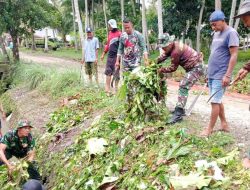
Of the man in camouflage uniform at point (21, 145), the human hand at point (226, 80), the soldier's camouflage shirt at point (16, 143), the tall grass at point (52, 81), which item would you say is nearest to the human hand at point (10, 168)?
the man in camouflage uniform at point (21, 145)

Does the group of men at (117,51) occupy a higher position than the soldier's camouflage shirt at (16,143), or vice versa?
the group of men at (117,51)

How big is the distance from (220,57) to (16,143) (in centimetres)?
386

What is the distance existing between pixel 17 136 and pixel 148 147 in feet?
8.47

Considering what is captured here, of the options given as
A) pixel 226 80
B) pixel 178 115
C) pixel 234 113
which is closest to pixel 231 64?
pixel 226 80

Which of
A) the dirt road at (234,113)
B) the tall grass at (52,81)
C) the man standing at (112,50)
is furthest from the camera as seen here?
the tall grass at (52,81)

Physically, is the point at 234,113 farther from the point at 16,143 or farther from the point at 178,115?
the point at 16,143

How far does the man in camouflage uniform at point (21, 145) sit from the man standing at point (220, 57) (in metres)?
3.05

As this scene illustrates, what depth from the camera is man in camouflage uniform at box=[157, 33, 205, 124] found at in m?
6.32

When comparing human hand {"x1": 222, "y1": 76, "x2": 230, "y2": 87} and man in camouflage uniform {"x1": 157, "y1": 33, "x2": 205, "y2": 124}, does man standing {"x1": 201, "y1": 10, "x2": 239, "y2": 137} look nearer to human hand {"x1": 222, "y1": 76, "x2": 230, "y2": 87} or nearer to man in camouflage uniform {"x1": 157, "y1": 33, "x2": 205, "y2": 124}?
human hand {"x1": 222, "y1": 76, "x2": 230, "y2": 87}

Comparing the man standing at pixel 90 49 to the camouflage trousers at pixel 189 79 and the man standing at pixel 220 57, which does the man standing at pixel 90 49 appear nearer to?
the camouflage trousers at pixel 189 79

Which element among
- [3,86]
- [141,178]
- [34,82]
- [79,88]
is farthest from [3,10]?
[141,178]

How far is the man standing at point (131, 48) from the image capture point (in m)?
8.13

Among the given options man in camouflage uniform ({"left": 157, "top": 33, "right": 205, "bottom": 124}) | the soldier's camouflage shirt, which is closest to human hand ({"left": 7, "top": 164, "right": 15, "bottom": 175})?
the soldier's camouflage shirt

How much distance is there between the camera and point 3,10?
59.4 feet
